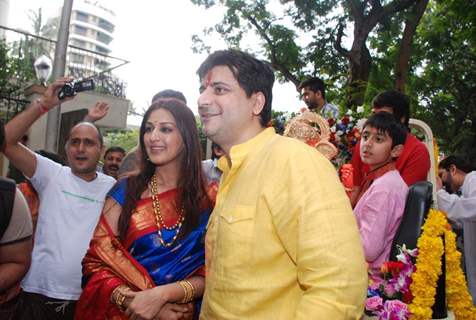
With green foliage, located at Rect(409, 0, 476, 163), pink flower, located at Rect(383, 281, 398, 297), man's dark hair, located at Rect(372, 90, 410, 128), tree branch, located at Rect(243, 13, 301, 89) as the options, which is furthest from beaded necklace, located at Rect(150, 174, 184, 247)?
green foliage, located at Rect(409, 0, 476, 163)

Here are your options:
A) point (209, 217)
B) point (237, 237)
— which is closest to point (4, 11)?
point (209, 217)

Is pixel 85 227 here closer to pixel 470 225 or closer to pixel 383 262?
pixel 383 262

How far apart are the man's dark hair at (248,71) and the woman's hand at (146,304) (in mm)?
893

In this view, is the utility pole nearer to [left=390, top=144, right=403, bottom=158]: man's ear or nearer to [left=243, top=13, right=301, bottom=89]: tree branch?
[left=390, top=144, right=403, bottom=158]: man's ear

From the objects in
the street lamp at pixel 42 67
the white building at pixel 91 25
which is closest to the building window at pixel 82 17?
the white building at pixel 91 25

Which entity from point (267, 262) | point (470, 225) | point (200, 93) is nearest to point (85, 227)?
point (200, 93)

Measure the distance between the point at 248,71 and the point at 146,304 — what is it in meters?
1.08

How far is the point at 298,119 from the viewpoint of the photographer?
3.07m

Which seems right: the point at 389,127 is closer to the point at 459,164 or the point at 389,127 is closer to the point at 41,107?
the point at 41,107

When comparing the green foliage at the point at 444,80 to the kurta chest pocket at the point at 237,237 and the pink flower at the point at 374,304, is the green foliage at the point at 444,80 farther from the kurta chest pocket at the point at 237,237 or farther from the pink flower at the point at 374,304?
the kurta chest pocket at the point at 237,237

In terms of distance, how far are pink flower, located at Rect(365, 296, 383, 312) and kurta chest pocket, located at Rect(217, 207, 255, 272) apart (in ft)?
4.75

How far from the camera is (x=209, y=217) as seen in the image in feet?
7.32

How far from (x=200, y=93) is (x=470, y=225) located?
12.3 feet

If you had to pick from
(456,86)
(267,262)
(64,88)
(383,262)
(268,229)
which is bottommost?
(383,262)
